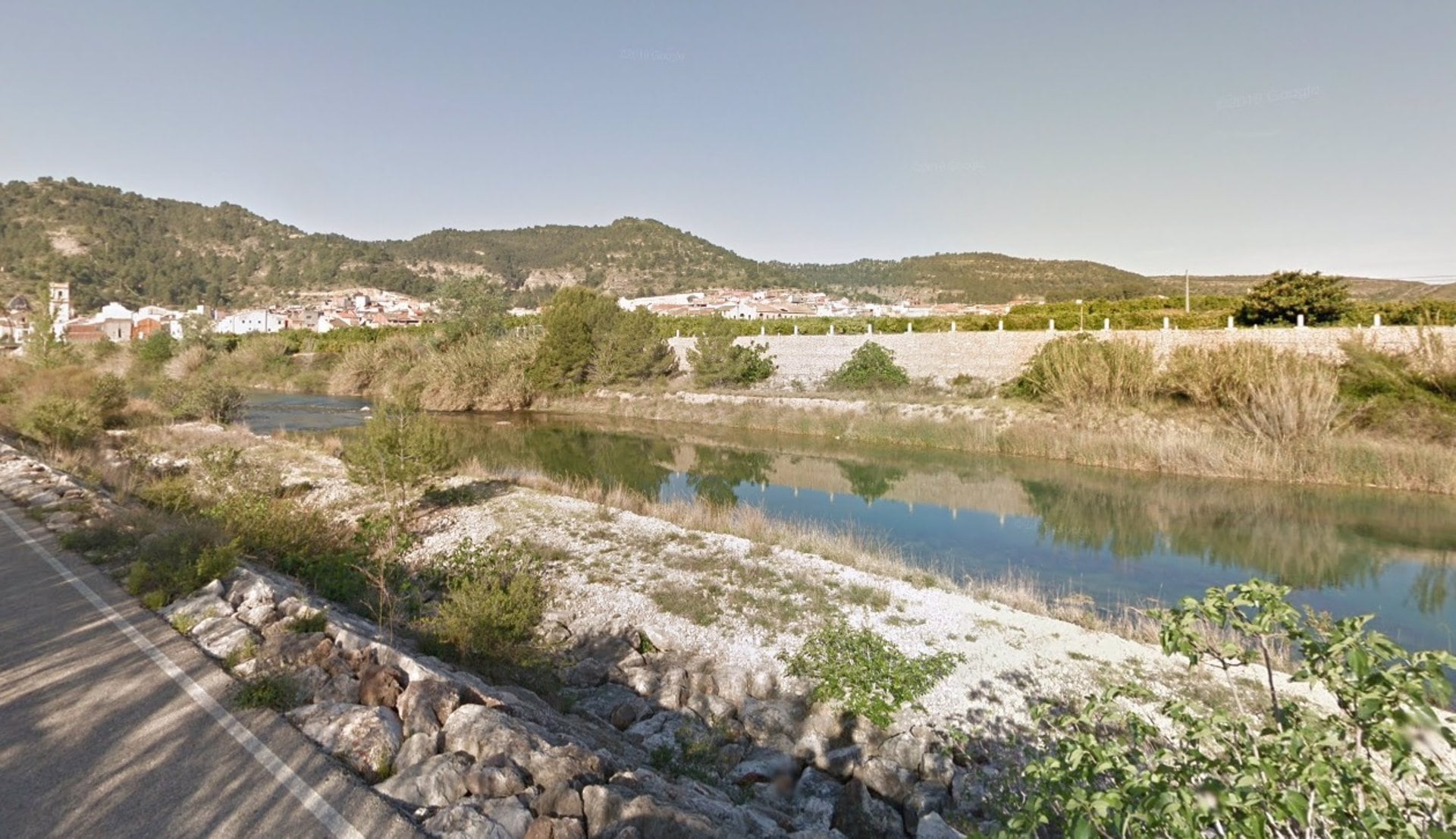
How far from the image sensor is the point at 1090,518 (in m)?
15.7

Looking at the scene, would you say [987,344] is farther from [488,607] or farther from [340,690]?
[340,690]

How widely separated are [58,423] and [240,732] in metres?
17.6

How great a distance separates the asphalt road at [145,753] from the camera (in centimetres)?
328

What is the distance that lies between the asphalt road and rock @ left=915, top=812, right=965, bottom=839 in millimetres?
3157

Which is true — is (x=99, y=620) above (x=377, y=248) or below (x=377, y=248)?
below

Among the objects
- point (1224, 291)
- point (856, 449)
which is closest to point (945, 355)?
point (856, 449)

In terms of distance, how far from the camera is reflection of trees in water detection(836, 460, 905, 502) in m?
19.1

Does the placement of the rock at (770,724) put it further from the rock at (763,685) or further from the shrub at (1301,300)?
the shrub at (1301,300)

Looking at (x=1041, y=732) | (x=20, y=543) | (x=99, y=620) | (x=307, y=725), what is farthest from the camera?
(x=20, y=543)

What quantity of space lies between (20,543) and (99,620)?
11.3ft

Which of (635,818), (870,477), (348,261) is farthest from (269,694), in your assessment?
(348,261)

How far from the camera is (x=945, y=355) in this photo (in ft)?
110

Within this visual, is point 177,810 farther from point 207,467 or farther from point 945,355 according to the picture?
point 945,355

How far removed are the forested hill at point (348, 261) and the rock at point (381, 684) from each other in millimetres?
81587
